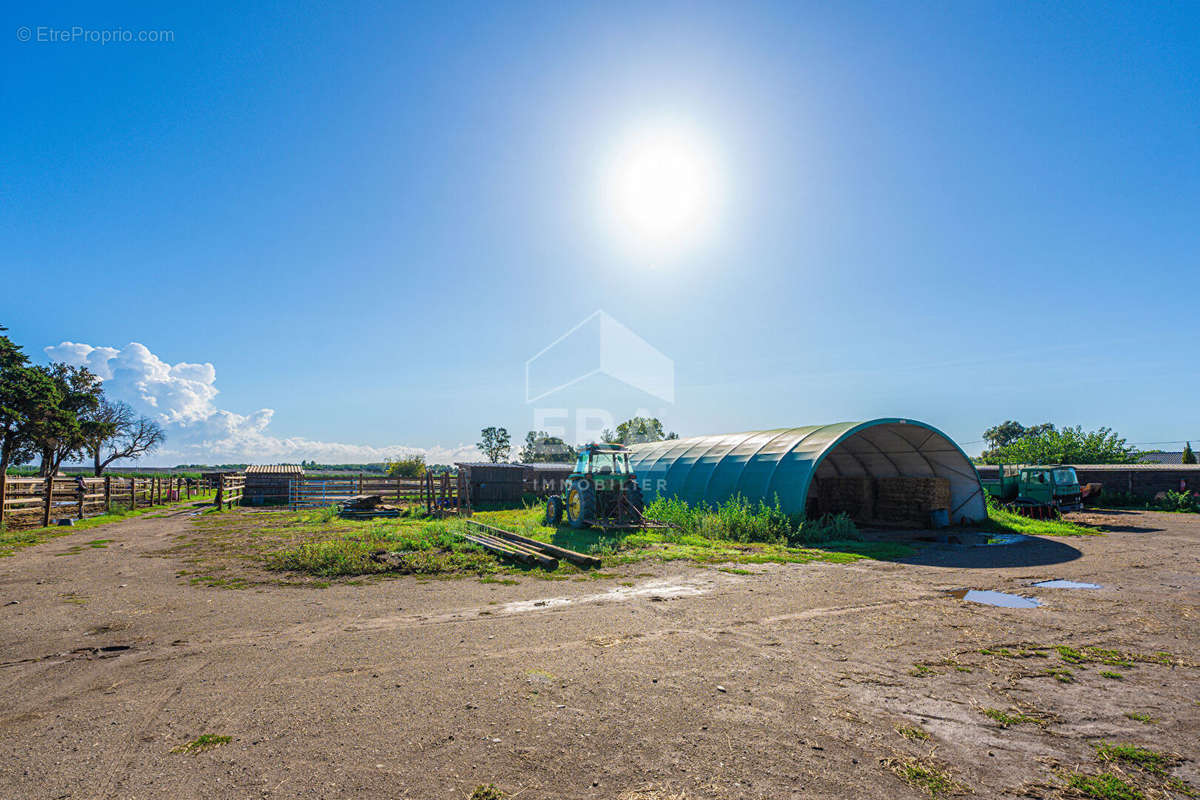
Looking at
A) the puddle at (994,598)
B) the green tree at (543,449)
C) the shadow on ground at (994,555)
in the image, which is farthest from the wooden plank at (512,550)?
the green tree at (543,449)

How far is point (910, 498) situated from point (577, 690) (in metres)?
20.1

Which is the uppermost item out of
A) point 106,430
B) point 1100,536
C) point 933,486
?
point 106,430

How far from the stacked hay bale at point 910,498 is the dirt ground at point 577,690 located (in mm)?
11003

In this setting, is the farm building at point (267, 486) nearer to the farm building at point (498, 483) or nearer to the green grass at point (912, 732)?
the farm building at point (498, 483)

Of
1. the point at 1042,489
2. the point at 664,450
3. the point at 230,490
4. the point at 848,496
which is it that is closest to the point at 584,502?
the point at 664,450

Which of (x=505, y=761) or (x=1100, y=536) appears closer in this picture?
(x=505, y=761)

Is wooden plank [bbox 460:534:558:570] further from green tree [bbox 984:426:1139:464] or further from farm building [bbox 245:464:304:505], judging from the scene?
green tree [bbox 984:426:1139:464]

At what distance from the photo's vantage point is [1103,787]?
370 cm

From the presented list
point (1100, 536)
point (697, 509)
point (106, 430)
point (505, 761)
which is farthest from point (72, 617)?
point (106, 430)

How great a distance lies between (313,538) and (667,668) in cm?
1396

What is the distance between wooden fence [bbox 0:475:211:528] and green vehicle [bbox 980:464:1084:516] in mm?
35534

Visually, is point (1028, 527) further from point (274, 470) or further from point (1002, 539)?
point (274, 470)

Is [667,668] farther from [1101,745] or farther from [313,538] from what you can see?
[313,538]

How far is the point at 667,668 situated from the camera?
593 centimetres
